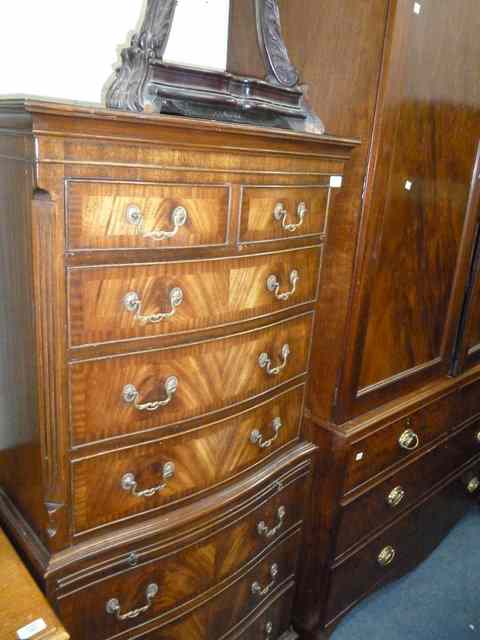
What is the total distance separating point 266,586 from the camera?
1389 mm

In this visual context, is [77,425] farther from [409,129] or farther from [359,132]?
[409,129]

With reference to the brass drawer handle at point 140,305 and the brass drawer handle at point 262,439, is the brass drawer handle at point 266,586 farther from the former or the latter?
the brass drawer handle at point 140,305

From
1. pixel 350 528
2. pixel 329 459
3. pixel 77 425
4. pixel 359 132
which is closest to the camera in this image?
pixel 77 425

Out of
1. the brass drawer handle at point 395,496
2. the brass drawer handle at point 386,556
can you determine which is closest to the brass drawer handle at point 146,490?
the brass drawer handle at point 395,496

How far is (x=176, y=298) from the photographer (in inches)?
36.7

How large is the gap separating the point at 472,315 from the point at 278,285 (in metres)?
0.95

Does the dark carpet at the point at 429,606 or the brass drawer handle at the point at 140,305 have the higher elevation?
the brass drawer handle at the point at 140,305

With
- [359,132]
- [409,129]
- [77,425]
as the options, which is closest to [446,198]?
[409,129]

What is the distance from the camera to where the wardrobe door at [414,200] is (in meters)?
1.18

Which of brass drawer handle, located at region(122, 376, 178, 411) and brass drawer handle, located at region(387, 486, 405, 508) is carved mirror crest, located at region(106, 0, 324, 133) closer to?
brass drawer handle, located at region(122, 376, 178, 411)

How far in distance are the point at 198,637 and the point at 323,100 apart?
4.23 feet

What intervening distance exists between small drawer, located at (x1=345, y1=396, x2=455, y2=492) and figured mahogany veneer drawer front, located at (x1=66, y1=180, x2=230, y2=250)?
2.55 ft

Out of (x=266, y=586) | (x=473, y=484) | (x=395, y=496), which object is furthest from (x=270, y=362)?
(x=473, y=484)

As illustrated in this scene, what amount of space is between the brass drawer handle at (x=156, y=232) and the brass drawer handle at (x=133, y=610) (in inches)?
27.6
